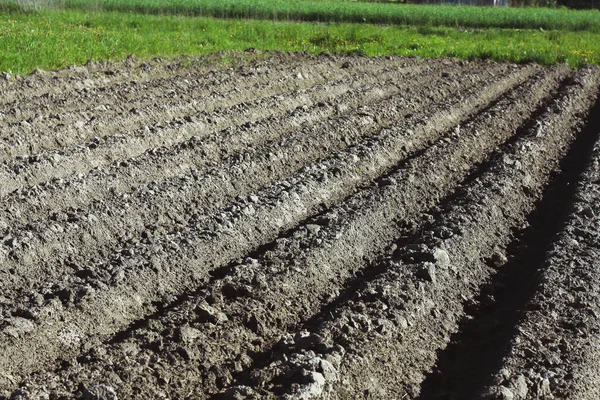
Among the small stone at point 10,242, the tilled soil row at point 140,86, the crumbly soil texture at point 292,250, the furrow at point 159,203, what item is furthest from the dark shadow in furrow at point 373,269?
the tilled soil row at point 140,86

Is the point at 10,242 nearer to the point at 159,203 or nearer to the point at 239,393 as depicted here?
the point at 159,203

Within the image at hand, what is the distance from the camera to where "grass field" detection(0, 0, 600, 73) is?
49.9 ft

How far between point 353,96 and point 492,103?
220 cm

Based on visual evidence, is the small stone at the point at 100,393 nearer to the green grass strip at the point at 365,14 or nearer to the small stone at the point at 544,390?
the small stone at the point at 544,390

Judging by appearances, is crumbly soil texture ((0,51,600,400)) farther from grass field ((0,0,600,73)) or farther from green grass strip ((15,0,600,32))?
green grass strip ((15,0,600,32))

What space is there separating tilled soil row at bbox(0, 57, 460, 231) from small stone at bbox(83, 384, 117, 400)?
2.49 m

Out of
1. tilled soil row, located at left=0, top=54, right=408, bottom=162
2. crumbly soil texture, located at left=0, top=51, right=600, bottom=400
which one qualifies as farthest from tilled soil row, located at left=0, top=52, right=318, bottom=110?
tilled soil row, located at left=0, top=54, right=408, bottom=162

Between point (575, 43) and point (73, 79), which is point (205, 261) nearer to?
point (73, 79)

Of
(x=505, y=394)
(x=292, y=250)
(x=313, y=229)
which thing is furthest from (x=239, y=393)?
(x=313, y=229)

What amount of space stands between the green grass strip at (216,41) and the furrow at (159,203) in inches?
232

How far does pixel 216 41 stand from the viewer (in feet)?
62.1

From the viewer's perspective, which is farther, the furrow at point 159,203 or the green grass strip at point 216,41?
the green grass strip at point 216,41

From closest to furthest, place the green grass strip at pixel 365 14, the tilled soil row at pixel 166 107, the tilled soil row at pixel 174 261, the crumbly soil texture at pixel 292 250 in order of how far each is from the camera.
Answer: the crumbly soil texture at pixel 292 250 < the tilled soil row at pixel 174 261 < the tilled soil row at pixel 166 107 < the green grass strip at pixel 365 14

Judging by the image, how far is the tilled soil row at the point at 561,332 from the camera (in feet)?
13.9
